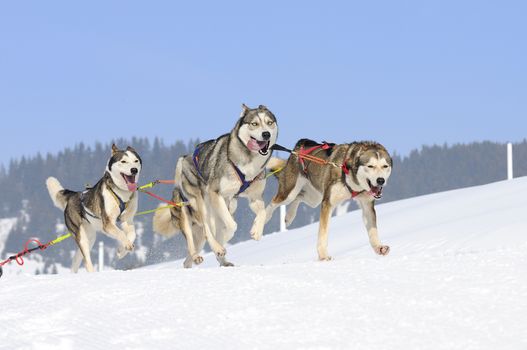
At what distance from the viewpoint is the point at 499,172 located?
151 meters

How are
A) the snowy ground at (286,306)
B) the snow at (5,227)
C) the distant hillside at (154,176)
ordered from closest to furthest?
1. the snowy ground at (286,306)
2. the distant hillside at (154,176)
3. the snow at (5,227)

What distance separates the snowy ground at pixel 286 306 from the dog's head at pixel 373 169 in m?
0.56

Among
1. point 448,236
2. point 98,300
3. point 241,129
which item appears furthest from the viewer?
point 448,236

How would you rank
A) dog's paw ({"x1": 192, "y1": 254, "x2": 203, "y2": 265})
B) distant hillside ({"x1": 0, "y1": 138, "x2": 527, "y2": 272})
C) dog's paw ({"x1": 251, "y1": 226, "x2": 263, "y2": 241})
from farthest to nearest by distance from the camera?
distant hillside ({"x1": 0, "y1": 138, "x2": 527, "y2": 272})
dog's paw ({"x1": 192, "y1": 254, "x2": 203, "y2": 265})
dog's paw ({"x1": 251, "y1": 226, "x2": 263, "y2": 241})

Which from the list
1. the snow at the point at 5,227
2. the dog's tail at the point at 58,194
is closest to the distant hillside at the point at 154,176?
the snow at the point at 5,227

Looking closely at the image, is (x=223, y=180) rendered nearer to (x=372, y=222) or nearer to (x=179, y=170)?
(x=179, y=170)

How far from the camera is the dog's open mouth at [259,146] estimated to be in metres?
7.67

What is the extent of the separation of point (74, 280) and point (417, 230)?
6840 mm

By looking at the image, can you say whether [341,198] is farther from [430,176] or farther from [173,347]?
[430,176]

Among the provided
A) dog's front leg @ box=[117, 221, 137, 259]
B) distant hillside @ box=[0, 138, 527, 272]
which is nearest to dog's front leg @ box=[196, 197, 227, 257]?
dog's front leg @ box=[117, 221, 137, 259]

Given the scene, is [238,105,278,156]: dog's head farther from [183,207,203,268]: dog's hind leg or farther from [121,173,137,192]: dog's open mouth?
[121,173,137,192]: dog's open mouth

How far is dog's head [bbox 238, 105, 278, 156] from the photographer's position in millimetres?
7570

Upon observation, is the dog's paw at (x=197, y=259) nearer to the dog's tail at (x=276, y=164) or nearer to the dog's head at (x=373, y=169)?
the dog's tail at (x=276, y=164)

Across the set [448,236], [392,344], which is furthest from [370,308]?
[448,236]
